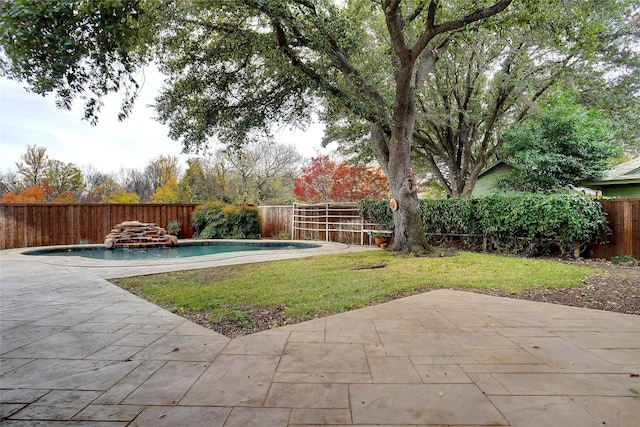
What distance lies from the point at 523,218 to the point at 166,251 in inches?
403

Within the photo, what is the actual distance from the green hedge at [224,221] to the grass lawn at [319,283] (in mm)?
7193

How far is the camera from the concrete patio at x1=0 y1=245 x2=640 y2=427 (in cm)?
166

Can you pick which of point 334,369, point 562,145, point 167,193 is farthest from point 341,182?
point 334,369

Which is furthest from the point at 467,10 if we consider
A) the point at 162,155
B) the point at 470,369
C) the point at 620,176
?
the point at 162,155

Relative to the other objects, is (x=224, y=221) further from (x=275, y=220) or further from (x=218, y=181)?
(x=218, y=181)

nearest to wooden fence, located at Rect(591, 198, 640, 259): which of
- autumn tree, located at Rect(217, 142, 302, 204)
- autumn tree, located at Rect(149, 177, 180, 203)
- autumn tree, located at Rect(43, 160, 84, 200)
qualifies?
autumn tree, located at Rect(217, 142, 302, 204)

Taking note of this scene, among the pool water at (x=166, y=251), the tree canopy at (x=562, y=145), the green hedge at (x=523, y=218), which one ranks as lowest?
the pool water at (x=166, y=251)

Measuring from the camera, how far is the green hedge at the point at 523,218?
6820mm

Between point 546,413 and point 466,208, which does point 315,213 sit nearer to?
point 466,208

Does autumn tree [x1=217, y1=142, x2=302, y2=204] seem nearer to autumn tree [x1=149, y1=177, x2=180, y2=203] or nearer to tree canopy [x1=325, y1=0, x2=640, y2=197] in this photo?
autumn tree [x1=149, y1=177, x2=180, y2=203]

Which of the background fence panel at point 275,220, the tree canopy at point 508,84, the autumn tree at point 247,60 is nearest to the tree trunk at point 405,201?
the autumn tree at point 247,60

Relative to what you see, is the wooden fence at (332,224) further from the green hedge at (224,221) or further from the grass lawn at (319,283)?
the grass lawn at (319,283)

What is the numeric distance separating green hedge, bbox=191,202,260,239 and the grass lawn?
7193 millimetres

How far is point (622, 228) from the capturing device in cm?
677
